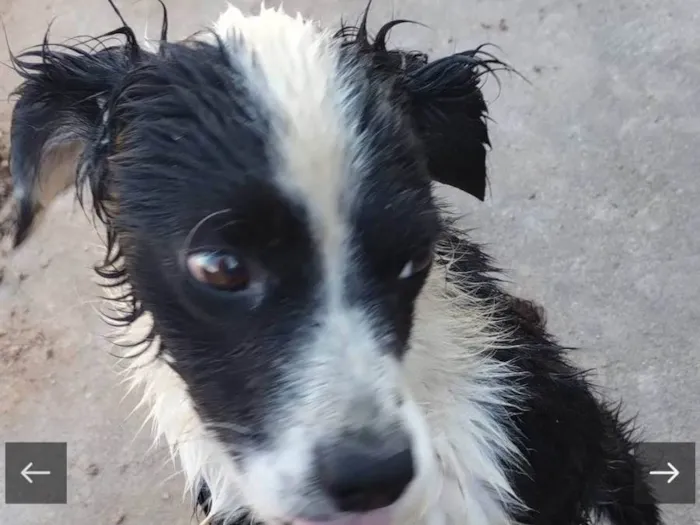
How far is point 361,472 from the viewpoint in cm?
129

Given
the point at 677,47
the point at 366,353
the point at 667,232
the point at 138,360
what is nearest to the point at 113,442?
the point at 138,360

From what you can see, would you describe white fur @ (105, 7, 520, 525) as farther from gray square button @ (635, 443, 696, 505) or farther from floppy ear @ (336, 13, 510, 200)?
gray square button @ (635, 443, 696, 505)

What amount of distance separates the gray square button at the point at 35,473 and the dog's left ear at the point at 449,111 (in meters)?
1.46

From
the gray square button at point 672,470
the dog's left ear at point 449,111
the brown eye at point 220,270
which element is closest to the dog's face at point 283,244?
the brown eye at point 220,270

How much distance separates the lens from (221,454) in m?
1.53

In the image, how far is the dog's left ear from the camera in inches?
62.6

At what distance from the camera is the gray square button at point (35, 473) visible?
2.52 metres

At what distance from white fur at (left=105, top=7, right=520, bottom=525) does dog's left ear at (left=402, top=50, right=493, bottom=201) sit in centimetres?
20

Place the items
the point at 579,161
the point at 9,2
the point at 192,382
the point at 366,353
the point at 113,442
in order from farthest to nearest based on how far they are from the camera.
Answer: the point at 9,2 < the point at 579,161 < the point at 113,442 < the point at 192,382 < the point at 366,353

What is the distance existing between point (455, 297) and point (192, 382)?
0.51 metres

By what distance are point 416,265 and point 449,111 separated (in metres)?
0.34

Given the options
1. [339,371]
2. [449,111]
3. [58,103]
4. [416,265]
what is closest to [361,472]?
[339,371]

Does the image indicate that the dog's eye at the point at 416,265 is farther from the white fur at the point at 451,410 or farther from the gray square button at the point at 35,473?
the gray square button at the point at 35,473

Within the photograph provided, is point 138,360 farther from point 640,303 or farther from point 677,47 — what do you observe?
point 677,47
